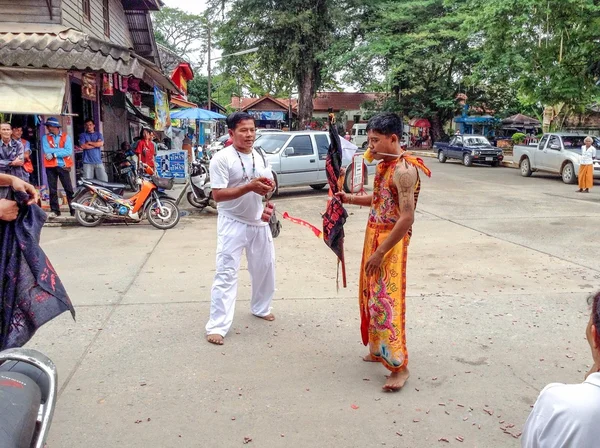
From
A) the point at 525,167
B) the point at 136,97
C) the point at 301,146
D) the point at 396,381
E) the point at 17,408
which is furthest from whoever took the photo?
the point at 525,167

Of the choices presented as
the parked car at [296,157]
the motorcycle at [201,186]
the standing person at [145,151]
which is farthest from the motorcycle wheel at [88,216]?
the parked car at [296,157]

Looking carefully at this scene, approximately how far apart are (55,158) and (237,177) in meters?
6.68

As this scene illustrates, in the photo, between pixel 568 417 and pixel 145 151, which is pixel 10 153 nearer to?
pixel 145 151

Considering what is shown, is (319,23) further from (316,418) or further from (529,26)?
(316,418)

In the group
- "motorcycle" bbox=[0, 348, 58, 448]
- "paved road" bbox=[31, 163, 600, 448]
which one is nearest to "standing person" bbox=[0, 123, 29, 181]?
"paved road" bbox=[31, 163, 600, 448]

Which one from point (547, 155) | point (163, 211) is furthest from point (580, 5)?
point (163, 211)

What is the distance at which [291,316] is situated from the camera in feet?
16.6

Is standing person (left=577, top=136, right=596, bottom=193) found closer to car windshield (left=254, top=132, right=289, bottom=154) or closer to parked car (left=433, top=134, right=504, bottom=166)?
car windshield (left=254, top=132, right=289, bottom=154)

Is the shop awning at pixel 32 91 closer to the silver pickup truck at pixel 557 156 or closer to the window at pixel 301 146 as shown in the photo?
the window at pixel 301 146

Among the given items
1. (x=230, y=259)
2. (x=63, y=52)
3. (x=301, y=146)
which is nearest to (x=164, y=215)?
(x=63, y=52)

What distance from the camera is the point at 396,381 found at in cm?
363

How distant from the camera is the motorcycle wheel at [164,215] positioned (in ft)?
31.8

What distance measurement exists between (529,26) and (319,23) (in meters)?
13.4

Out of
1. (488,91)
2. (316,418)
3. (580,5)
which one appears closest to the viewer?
(316,418)
